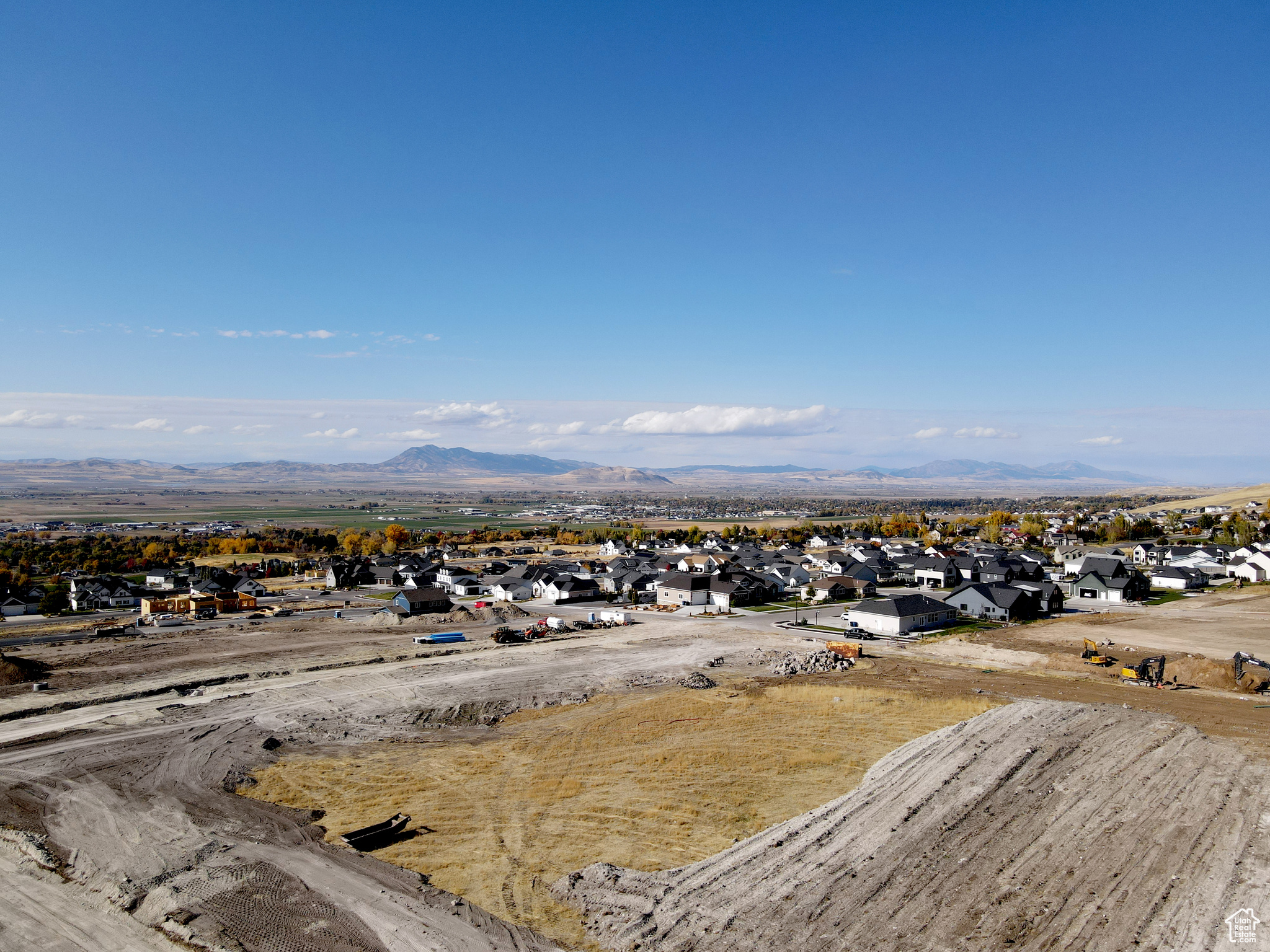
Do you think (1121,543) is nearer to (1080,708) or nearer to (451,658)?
(1080,708)

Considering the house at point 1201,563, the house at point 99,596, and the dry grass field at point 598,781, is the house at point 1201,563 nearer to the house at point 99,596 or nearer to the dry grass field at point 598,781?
the dry grass field at point 598,781

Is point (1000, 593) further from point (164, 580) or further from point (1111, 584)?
point (164, 580)

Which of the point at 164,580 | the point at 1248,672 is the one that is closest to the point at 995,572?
the point at 1248,672

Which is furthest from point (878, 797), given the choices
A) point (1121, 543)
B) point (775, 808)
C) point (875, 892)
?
point (1121, 543)

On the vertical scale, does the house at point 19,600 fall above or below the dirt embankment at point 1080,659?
below

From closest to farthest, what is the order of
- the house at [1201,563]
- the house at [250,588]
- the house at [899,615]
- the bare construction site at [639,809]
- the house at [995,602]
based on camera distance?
the bare construction site at [639,809] → the house at [899,615] → the house at [995,602] → the house at [250,588] → the house at [1201,563]

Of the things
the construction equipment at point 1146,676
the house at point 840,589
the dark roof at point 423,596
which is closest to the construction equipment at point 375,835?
the construction equipment at point 1146,676

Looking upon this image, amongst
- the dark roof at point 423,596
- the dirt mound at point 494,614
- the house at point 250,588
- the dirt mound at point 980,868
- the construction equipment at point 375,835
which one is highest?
the dirt mound at point 980,868

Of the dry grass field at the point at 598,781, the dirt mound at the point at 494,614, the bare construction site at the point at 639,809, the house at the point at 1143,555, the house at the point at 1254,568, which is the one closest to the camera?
the bare construction site at the point at 639,809
